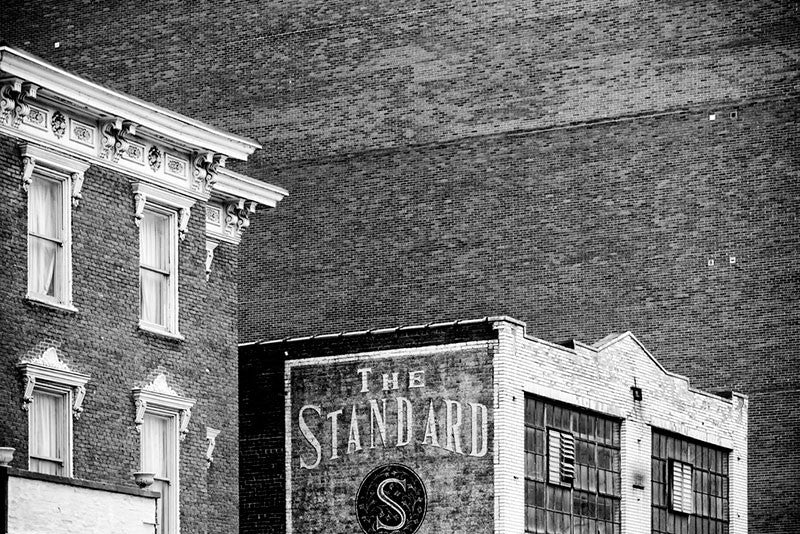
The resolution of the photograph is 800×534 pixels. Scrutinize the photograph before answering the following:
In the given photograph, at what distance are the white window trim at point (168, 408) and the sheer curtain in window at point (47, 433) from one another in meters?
1.80

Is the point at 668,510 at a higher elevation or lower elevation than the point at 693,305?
lower

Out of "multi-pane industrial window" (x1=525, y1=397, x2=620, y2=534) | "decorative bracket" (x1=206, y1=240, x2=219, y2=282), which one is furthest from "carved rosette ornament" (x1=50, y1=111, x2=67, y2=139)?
"multi-pane industrial window" (x1=525, y1=397, x2=620, y2=534)

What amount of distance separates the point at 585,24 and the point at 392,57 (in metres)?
5.49

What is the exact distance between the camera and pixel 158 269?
33.1m

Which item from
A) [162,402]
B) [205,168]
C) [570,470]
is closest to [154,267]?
[205,168]

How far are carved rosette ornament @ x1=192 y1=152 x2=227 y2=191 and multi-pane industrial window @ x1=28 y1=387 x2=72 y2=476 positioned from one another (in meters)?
5.46

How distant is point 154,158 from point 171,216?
46.6 inches

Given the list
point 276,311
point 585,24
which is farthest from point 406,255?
point 585,24

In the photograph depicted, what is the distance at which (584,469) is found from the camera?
38625 mm

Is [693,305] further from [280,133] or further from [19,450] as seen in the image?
[19,450]

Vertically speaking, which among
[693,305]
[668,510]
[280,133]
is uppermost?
[280,133]

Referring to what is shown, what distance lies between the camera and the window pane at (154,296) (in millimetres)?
32719

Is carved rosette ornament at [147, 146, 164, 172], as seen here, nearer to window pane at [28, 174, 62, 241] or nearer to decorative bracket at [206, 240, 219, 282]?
window pane at [28, 174, 62, 241]

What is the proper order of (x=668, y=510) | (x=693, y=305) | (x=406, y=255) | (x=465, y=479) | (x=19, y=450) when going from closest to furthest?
(x=19, y=450), (x=465, y=479), (x=668, y=510), (x=693, y=305), (x=406, y=255)
